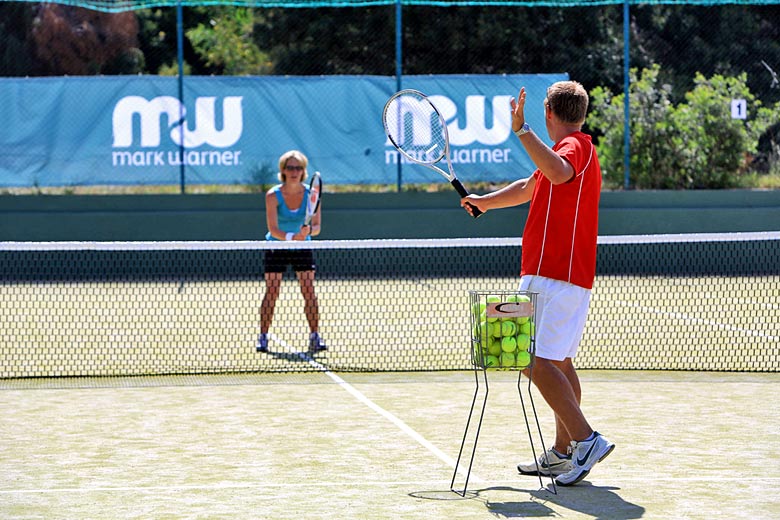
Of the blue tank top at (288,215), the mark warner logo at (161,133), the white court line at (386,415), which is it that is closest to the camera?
the white court line at (386,415)

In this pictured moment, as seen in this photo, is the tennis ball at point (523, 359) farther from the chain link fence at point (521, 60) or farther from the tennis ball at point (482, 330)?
the chain link fence at point (521, 60)

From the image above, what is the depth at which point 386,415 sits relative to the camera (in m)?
7.08

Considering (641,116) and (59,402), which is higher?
(641,116)

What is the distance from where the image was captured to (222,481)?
18.0 feet

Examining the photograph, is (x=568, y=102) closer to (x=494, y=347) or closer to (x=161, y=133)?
(x=494, y=347)

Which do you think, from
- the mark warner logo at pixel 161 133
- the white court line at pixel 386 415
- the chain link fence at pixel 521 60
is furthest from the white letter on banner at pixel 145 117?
the white court line at pixel 386 415

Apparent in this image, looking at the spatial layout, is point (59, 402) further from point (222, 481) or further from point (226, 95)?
point (226, 95)

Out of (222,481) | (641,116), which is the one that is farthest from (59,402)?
(641,116)

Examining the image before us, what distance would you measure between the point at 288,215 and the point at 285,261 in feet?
1.15

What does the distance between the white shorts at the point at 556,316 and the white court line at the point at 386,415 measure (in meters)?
0.66

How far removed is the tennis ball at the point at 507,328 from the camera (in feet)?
16.5

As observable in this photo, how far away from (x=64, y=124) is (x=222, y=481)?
36.9 feet

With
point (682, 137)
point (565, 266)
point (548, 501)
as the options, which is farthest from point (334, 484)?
point (682, 137)

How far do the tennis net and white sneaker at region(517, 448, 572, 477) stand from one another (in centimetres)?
329
